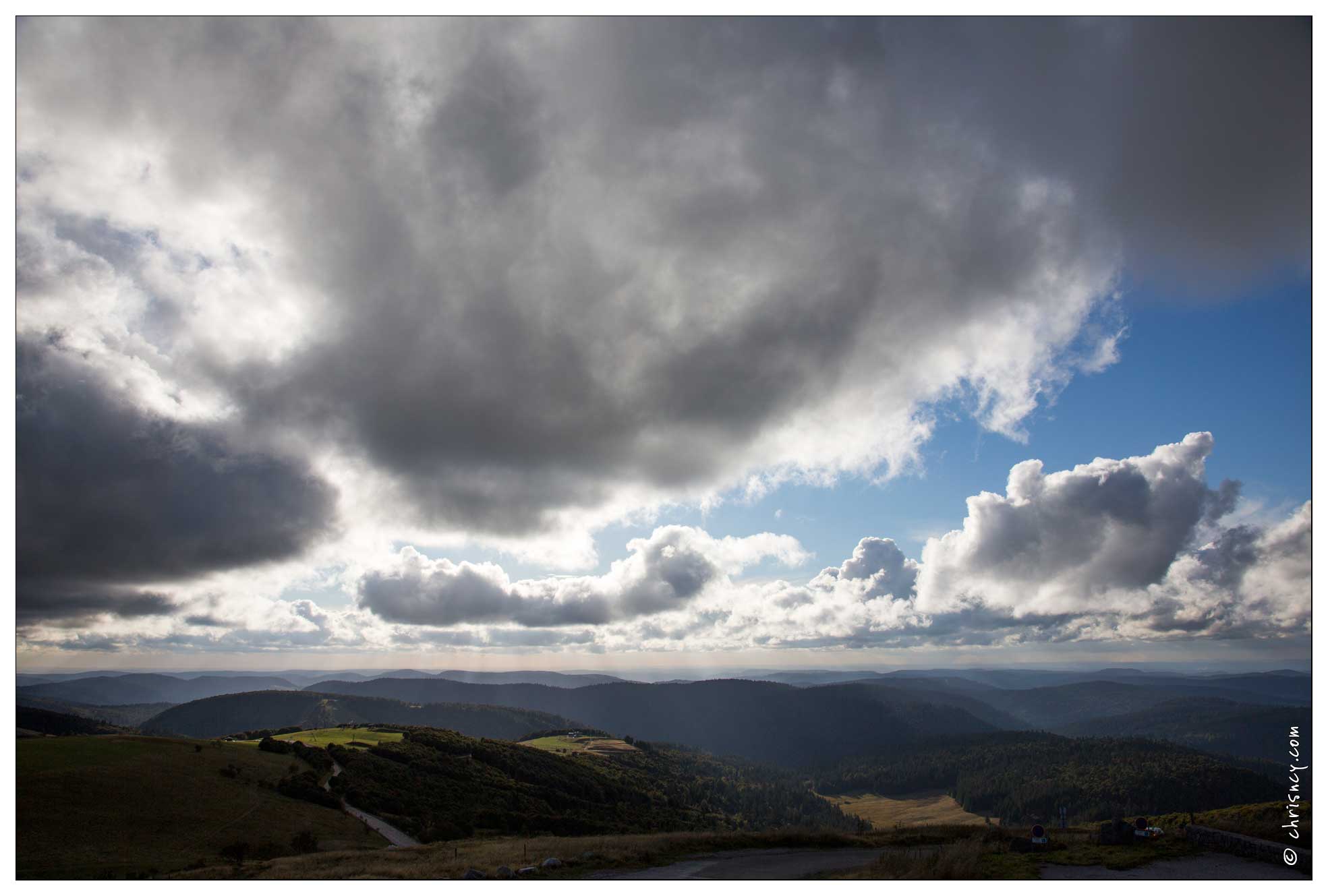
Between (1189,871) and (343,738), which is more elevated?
(1189,871)

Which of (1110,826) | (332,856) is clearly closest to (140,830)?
(332,856)

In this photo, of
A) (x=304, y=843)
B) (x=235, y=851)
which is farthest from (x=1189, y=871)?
(x=304, y=843)

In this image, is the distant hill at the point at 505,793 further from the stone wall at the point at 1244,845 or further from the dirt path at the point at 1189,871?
the stone wall at the point at 1244,845

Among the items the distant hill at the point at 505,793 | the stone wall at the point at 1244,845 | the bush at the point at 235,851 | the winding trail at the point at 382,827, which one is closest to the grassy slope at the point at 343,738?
the distant hill at the point at 505,793

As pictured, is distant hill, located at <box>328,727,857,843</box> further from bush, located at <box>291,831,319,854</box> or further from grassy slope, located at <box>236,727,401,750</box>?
bush, located at <box>291,831,319,854</box>

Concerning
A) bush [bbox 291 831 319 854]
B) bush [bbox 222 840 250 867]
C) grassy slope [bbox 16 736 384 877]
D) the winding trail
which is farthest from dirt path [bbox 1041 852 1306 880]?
bush [bbox 291 831 319 854]

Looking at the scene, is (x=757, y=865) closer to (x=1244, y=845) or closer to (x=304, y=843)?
(x=1244, y=845)
